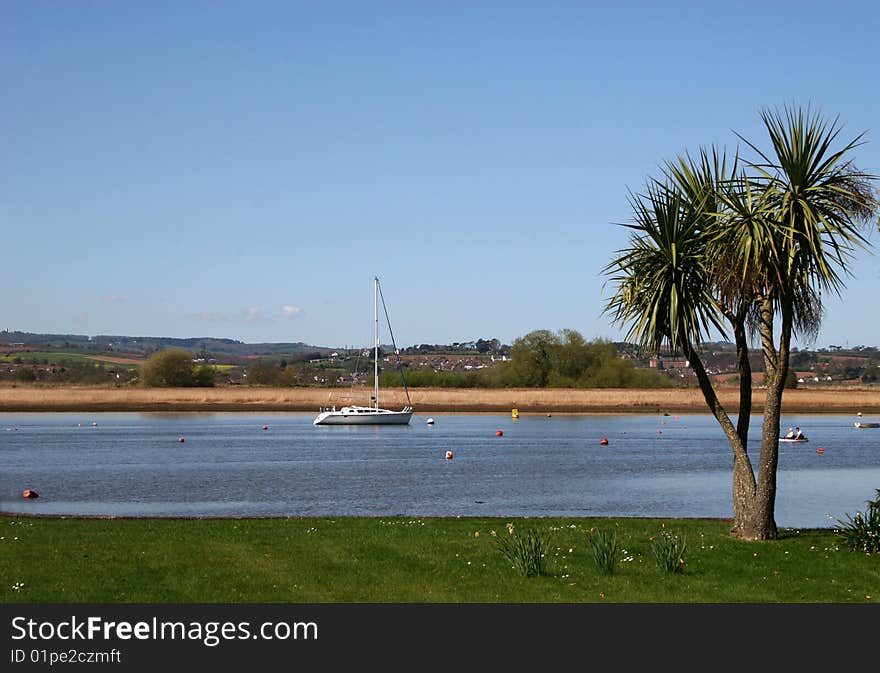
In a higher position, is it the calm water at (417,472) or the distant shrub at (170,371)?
the distant shrub at (170,371)

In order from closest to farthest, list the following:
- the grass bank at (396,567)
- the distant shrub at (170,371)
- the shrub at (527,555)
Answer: the grass bank at (396,567)
the shrub at (527,555)
the distant shrub at (170,371)

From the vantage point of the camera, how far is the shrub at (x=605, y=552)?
16.5 metres

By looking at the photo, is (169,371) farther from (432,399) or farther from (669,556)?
(669,556)

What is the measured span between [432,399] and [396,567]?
12049 cm

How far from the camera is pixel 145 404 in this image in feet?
440

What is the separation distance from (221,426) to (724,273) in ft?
281

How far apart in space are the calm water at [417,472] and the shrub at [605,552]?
39.5 feet

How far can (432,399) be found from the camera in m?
137

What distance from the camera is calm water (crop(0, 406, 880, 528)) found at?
3288cm

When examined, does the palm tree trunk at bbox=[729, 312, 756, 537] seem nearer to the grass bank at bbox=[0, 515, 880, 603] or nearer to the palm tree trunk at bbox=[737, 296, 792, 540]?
the palm tree trunk at bbox=[737, 296, 792, 540]

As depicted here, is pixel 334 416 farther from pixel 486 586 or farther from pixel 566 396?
pixel 486 586

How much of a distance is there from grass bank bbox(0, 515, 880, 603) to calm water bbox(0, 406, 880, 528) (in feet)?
31.2

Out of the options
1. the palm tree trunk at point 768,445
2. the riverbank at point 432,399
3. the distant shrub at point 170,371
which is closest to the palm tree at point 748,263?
the palm tree trunk at point 768,445

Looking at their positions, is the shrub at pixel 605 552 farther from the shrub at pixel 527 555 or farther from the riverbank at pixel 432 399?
the riverbank at pixel 432 399
